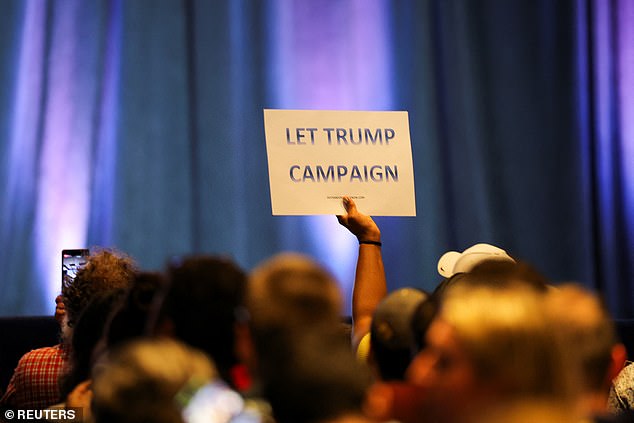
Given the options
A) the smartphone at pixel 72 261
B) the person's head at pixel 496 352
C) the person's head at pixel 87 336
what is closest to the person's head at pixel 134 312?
the person's head at pixel 87 336

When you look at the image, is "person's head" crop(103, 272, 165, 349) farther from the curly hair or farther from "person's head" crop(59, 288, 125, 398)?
the curly hair

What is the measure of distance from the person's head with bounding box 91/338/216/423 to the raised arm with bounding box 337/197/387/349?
1061 millimetres

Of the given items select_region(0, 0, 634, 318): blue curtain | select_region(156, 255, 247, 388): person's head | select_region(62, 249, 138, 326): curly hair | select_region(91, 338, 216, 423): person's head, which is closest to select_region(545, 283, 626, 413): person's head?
select_region(156, 255, 247, 388): person's head

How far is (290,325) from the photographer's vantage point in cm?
135

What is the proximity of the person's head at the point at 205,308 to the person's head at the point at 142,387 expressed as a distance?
320 mm

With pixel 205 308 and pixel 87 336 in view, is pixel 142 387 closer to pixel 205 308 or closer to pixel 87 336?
pixel 205 308

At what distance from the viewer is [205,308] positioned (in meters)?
1.63

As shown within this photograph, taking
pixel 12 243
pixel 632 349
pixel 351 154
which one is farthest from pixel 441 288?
pixel 12 243

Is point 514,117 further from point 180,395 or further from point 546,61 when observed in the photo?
point 180,395

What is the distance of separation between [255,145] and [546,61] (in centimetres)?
159

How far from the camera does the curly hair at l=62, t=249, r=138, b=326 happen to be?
8.32ft

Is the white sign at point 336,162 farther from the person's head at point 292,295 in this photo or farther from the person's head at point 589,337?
the person's head at point 292,295

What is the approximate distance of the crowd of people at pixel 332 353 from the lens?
122 cm

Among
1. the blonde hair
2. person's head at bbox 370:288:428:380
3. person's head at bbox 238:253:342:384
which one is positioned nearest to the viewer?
the blonde hair
